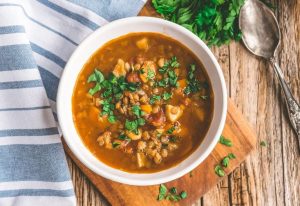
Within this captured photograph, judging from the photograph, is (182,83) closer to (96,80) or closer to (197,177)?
(96,80)

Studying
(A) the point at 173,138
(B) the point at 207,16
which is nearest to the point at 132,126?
(A) the point at 173,138

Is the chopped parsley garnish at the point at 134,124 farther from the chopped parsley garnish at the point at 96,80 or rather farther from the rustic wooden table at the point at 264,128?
the rustic wooden table at the point at 264,128

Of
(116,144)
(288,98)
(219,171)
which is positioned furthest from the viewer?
(288,98)

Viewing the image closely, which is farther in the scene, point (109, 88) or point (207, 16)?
point (207, 16)

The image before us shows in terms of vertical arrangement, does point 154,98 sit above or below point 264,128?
above

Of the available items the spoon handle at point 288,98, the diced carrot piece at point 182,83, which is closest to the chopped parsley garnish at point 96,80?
the diced carrot piece at point 182,83

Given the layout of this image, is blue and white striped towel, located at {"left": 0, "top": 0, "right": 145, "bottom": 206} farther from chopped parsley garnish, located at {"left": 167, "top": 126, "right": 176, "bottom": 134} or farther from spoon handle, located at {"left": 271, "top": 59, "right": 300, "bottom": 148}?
spoon handle, located at {"left": 271, "top": 59, "right": 300, "bottom": 148}

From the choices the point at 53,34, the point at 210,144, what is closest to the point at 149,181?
the point at 210,144

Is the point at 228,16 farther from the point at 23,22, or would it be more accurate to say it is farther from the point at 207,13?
the point at 23,22
